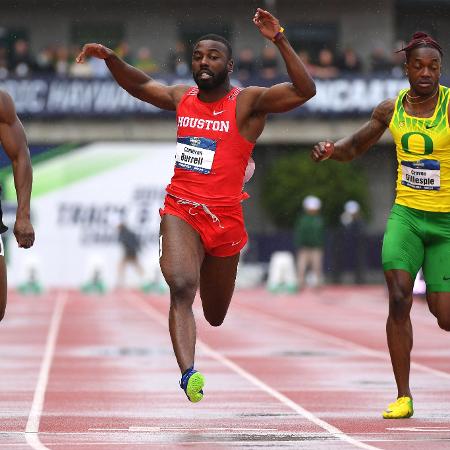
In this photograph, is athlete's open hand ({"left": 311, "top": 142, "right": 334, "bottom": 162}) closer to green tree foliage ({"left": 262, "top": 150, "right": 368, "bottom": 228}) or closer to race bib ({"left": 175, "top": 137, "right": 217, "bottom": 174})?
race bib ({"left": 175, "top": 137, "right": 217, "bottom": 174})

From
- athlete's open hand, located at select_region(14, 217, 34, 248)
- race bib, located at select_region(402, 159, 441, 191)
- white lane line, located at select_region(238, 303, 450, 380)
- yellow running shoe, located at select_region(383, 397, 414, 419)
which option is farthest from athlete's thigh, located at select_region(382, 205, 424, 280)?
white lane line, located at select_region(238, 303, 450, 380)

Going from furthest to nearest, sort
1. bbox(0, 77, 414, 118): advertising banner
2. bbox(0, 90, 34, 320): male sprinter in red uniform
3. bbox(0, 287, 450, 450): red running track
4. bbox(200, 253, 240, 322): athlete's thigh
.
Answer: bbox(0, 77, 414, 118): advertising banner → bbox(200, 253, 240, 322): athlete's thigh → bbox(0, 90, 34, 320): male sprinter in red uniform → bbox(0, 287, 450, 450): red running track

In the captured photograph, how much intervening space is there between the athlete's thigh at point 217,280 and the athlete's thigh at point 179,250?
22 cm

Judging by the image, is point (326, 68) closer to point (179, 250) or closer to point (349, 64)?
point (349, 64)

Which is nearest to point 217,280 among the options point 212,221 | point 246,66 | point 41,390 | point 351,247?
point 212,221

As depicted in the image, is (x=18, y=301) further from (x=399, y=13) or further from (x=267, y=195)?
(x=399, y=13)

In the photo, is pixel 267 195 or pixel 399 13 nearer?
pixel 267 195

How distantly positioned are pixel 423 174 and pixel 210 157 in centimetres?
130

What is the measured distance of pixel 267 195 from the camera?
1620 inches

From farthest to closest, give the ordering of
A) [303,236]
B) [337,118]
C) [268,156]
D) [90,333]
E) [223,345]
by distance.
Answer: [268,156] → [337,118] → [303,236] → [90,333] → [223,345]

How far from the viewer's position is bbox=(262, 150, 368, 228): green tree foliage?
38812 millimetres

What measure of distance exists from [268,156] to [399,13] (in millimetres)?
6212

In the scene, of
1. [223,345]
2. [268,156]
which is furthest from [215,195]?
[268,156]

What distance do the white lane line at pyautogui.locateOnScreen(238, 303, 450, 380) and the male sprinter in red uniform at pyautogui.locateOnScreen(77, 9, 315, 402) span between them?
12.8 feet
